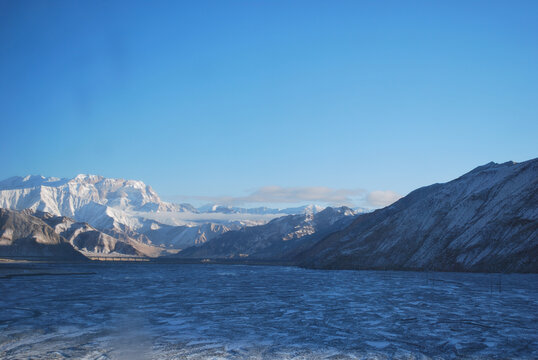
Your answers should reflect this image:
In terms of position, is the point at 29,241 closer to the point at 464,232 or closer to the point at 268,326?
the point at 464,232

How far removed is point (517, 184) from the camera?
274 feet

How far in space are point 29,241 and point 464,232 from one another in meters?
159

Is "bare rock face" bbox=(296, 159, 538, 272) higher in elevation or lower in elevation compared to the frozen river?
higher

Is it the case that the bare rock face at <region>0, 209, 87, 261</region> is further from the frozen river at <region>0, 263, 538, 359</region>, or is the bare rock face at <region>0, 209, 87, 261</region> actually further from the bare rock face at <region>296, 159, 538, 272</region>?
the frozen river at <region>0, 263, 538, 359</region>

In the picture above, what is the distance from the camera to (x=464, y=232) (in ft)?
277

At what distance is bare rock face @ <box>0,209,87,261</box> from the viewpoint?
17750 centimetres

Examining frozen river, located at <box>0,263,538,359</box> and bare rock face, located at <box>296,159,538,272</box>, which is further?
bare rock face, located at <box>296,159,538,272</box>

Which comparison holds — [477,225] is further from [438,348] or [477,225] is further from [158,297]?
[438,348]

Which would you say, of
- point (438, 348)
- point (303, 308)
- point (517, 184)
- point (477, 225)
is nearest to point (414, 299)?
point (303, 308)

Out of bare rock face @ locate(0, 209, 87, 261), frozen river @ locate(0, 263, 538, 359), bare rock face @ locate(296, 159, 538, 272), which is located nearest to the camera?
frozen river @ locate(0, 263, 538, 359)

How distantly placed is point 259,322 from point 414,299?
639 inches

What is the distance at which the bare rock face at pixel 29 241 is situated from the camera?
582ft

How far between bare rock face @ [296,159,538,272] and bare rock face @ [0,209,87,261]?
11278cm

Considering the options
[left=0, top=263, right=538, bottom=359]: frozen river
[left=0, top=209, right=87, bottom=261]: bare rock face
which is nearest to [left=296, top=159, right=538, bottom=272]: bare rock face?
[left=0, top=263, right=538, bottom=359]: frozen river
